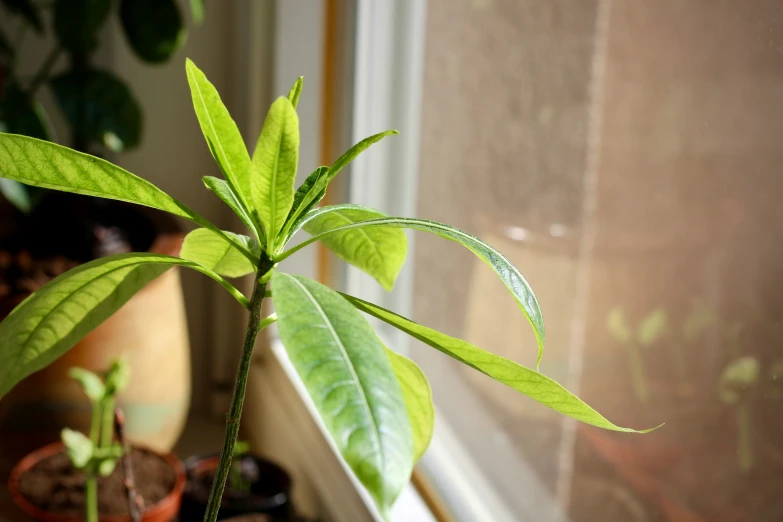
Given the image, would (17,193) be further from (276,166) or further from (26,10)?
(276,166)

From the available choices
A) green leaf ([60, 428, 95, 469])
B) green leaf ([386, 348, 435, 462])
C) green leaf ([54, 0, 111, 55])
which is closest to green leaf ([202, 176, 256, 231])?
green leaf ([386, 348, 435, 462])

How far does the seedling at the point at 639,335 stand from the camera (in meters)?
0.62

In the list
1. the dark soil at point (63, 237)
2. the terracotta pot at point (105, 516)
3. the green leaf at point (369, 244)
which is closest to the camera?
the green leaf at point (369, 244)

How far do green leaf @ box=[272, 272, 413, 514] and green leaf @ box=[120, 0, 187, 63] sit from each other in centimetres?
93

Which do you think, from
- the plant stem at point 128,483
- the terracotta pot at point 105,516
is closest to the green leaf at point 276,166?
the plant stem at point 128,483

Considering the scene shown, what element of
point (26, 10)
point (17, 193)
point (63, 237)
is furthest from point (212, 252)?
point (26, 10)

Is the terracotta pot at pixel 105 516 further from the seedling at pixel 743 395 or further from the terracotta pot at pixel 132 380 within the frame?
the seedling at pixel 743 395

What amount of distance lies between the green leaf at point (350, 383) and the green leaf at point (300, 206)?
61 millimetres

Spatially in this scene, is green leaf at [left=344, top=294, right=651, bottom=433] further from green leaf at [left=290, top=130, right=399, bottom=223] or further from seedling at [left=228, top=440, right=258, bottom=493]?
seedling at [left=228, top=440, right=258, bottom=493]

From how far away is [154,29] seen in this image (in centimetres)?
117

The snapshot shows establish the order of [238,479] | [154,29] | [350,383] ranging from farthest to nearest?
[154,29] → [238,479] → [350,383]

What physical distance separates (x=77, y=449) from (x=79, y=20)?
2.23 ft

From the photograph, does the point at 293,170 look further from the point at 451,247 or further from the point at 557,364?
the point at 451,247

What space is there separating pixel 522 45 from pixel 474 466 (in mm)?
486
